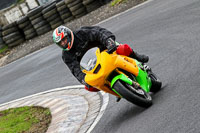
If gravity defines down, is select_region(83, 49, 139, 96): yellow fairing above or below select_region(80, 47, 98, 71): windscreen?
below

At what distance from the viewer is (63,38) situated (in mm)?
6578

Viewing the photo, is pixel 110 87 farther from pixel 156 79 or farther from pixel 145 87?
pixel 156 79

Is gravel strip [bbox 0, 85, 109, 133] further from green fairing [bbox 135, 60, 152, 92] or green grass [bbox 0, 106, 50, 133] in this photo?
green fairing [bbox 135, 60, 152, 92]

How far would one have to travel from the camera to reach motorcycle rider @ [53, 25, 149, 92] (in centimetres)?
653

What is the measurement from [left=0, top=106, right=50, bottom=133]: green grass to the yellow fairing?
2643 millimetres

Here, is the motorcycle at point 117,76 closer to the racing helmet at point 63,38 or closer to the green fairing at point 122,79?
the green fairing at point 122,79

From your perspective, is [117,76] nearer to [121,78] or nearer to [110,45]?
[121,78]

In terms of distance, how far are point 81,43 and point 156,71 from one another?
1978 millimetres

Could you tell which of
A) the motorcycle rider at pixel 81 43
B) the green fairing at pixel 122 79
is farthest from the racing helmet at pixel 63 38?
the green fairing at pixel 122 79

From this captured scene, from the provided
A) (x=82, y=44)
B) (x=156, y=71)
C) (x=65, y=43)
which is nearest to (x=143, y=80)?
(x=82, y=44)

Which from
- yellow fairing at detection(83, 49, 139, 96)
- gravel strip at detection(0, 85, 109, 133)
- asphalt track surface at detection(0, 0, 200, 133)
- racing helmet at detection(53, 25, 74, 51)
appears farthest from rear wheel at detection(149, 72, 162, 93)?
racing helmet at detection(53, 25, 74, 51)

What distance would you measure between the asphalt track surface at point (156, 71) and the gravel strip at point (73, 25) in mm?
1420

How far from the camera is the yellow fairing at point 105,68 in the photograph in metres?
6.04

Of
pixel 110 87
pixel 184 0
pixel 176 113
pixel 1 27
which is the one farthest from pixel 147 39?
pixel 1 27
